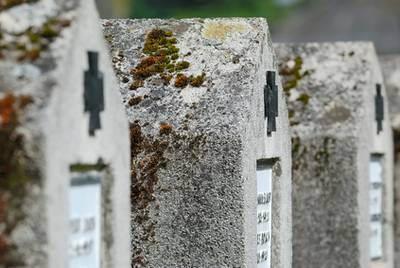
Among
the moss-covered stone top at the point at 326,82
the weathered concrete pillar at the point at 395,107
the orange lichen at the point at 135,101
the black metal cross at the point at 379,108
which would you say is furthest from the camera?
the weathered concrete pillar at the point at 395,107

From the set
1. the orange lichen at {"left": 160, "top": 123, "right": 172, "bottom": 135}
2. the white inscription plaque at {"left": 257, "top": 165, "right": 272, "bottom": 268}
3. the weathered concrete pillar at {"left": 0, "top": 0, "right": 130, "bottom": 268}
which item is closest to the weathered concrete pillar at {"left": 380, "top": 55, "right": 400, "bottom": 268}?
the white inscription plaque at {"left": 257, "top": 165, "right": 272, "bottom": 268}

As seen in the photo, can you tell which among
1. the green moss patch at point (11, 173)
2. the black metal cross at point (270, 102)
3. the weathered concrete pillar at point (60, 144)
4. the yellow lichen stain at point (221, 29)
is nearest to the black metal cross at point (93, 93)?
the weathered concrete pillar at point (60, 144)

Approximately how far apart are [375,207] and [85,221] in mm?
6206

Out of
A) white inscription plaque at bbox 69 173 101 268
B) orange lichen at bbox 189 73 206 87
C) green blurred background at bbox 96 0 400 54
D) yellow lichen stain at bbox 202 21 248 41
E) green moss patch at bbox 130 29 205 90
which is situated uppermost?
green blurred background at bbox 96 0 400 54

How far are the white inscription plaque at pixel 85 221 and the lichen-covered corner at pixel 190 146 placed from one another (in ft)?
6.62

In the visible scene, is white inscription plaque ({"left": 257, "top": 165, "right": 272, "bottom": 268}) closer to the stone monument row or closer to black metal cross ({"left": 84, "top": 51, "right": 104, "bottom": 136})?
the stone monument row

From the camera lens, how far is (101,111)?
24.7ft

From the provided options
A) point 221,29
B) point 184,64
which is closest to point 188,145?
point 184,64

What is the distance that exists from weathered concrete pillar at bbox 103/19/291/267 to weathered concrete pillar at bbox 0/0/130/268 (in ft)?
5.74

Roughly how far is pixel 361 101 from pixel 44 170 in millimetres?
6217

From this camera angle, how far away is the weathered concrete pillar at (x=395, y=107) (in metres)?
14.2

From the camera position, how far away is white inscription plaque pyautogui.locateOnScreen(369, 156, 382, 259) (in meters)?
13.2

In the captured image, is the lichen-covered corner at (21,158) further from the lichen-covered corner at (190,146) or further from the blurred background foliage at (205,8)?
the blurred background foliage at (205,8)

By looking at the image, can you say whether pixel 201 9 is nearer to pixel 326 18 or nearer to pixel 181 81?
pixel 326 18
